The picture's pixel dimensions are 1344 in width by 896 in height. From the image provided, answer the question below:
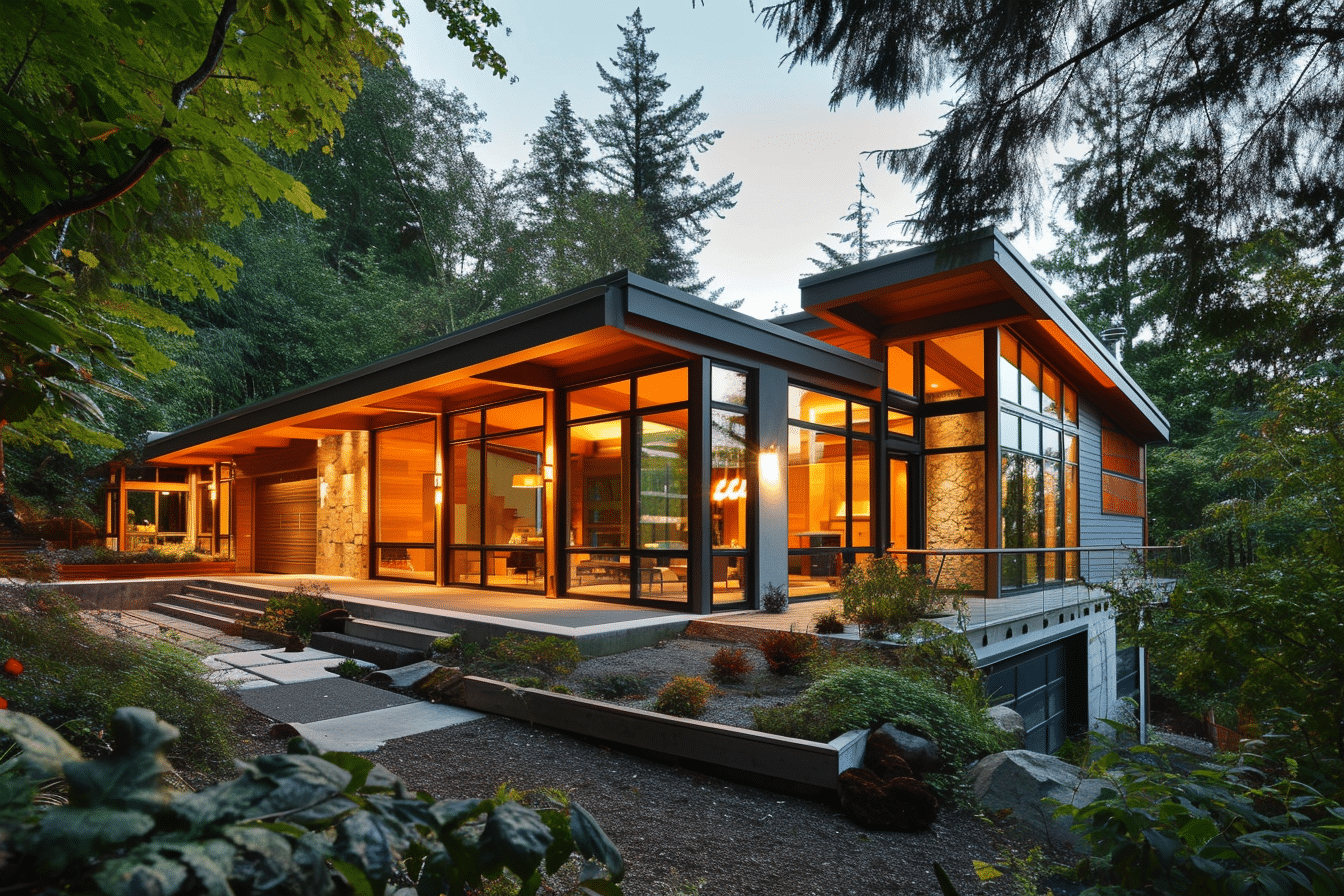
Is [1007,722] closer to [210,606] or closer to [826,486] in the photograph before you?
[826,486]

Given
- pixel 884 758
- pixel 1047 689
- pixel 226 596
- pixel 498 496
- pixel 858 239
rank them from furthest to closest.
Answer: pixel 858 239, pixel 226 596, pixel 498 496, pixel 1047 689, pixel 884 758

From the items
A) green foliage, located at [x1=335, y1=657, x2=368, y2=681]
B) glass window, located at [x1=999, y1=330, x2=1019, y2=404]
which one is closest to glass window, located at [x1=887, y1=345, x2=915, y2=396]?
glass window, located at [x1=999, y1=330, x2=1019, y2=404]

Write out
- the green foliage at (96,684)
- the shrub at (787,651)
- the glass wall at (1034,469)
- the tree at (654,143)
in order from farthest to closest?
1. the tree at (654,143)
2. the glass wall at (1034,469)
3. the shrub at (787,651)
4. the green foliage at (96,684)

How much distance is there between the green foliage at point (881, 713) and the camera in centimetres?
452

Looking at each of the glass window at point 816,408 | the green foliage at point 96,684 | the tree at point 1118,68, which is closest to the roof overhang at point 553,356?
the glass window at point 816,408

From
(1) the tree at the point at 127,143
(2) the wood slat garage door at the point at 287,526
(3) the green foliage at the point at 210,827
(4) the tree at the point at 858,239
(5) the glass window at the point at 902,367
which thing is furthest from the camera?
(4) the tree at the point at 858,239

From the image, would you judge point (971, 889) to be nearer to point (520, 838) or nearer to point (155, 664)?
point (520, 838)

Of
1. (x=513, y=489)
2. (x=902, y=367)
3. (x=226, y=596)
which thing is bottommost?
(x=226, y=596)

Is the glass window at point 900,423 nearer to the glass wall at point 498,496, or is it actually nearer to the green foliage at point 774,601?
the green foliage at point 774,601

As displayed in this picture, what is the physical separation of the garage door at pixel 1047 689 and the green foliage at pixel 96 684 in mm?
6373

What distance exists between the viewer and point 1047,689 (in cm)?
888

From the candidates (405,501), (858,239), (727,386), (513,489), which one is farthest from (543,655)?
(858,239)

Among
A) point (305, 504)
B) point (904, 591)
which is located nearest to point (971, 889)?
point (904, 591)

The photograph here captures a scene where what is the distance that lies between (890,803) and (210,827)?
147 inches
